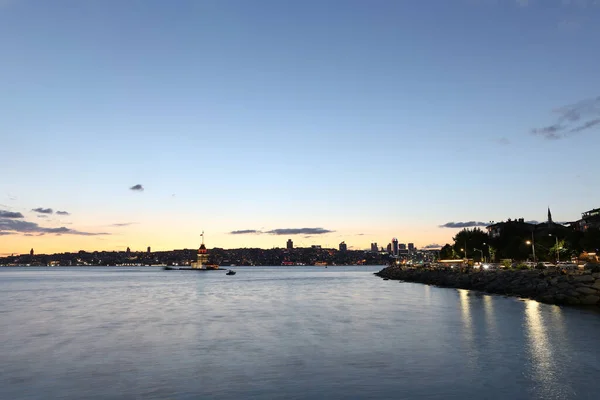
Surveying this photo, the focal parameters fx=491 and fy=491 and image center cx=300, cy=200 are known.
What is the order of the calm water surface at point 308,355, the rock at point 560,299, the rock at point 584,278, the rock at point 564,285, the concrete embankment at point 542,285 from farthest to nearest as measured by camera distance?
the rock at point 564,285
the rock at point 584,278
the rock at point 560,299
the concrete embankment at point 542,285
the calm water surface at point 308,355

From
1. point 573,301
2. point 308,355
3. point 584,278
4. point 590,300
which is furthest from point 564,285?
point 308,355

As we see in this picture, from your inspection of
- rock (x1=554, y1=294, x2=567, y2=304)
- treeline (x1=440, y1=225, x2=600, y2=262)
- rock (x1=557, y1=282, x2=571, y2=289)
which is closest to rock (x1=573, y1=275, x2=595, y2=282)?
rock (x1=557, y1=282, x2=571, y2=289)

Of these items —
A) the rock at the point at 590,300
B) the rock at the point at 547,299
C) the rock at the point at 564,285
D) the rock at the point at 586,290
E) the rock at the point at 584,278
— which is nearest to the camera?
the rock at the point at 590,300

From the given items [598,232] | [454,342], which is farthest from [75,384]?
[598,232]

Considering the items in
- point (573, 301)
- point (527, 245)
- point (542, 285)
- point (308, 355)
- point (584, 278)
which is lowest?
point (308, 355)

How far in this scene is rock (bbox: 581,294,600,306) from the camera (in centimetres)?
5384

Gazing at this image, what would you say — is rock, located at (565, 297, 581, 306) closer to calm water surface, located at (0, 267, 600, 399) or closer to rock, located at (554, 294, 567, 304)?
rock, located at (554, 294, 567, 304)

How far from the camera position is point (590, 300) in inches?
2125

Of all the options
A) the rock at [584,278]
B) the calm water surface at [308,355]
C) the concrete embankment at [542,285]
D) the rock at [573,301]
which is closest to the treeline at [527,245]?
the concrete embankment at [542,285]

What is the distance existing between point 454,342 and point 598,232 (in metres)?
93.1

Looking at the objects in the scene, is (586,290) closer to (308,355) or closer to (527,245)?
(308,355)

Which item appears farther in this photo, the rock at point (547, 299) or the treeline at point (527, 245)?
the treeline at point (527, 245)

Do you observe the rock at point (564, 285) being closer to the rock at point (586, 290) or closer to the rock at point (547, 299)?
the rock at point (547, 299)

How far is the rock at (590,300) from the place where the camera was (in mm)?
53844
